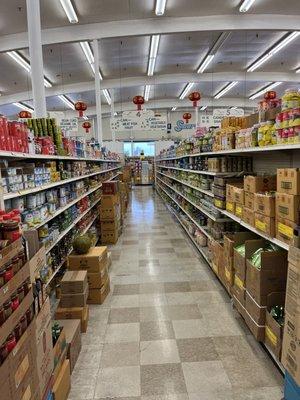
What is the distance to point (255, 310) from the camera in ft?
9.36

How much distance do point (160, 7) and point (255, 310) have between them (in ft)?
23.3

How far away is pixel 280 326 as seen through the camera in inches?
95.0

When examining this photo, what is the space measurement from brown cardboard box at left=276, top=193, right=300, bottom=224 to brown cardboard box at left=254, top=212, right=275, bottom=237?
0.13 m

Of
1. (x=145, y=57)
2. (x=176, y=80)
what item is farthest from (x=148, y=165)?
(x=145, y=57)

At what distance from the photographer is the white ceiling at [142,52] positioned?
780 centimetres

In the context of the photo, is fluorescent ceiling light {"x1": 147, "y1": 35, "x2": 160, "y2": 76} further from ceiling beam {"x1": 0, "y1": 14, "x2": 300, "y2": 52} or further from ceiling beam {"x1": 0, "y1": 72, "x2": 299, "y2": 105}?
ceiling beam {"x1": 0, "y1": 14, "x2": 300, "y2": 52}

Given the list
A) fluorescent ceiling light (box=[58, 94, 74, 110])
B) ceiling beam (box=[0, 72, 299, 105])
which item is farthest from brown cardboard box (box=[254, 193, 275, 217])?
fluorescent ceiling light (box=[58, 94, 74, 110])

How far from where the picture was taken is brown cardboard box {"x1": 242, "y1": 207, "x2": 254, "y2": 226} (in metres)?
3.16

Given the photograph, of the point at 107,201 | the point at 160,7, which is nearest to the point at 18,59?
the point at 160,7

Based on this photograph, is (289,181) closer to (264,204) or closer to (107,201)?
(264,204)

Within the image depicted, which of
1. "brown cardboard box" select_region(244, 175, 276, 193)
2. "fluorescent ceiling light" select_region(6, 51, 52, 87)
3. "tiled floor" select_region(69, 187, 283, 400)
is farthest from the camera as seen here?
"fluorescent ceiling light" select_region(6, 51, 52, 87)

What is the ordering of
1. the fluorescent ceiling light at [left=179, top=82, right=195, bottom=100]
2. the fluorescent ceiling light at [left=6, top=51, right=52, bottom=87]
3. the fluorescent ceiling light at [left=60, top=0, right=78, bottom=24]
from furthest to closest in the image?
1. the fluorescent ceiling light at [left=179, top=82, right=195, bottom=100]
2. the fluorescent ceiling light at [left=6, top=51, right=52, bottom=87]
3. the fluorescent ceiling light at [left=60, top=0, right=78, bottom=24]

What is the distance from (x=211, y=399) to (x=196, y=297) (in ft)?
6.04

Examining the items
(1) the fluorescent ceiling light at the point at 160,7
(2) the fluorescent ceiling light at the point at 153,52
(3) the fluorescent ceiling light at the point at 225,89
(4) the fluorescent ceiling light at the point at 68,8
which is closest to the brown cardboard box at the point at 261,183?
(1) the fluorescent ceiling light at the point at 160,7
